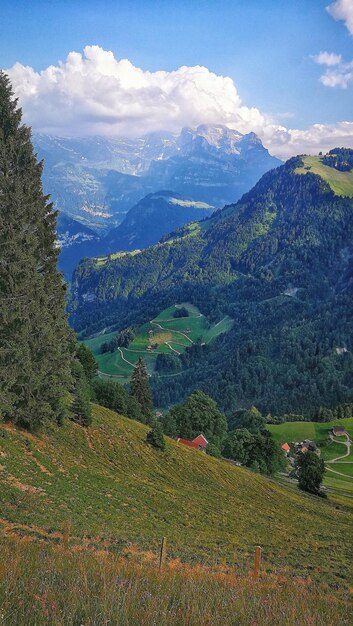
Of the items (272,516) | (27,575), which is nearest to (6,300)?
(27,575)

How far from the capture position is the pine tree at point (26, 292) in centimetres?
2970

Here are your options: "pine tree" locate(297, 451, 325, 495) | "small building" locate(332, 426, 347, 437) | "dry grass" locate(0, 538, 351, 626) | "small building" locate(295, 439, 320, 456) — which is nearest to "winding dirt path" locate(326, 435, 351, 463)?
"small building" locate(332, 426, 347, 437)

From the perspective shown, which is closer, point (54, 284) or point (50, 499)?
point (50, 499)

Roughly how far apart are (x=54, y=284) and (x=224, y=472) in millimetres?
37062

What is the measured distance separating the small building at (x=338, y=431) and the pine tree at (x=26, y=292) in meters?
148

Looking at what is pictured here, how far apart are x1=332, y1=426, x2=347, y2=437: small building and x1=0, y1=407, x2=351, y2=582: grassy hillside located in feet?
382

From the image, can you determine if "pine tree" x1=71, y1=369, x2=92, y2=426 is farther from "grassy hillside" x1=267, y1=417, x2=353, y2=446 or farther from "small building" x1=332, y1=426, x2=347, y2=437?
"small building" x1=332, y1=426, x2=347, y2=437

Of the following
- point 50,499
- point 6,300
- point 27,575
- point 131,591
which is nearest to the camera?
point 131,591

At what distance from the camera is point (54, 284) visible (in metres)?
34.9

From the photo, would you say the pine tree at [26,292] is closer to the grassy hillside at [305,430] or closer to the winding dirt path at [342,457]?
the winding dirt path at [342,457]

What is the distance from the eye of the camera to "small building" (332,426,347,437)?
15938 centimetres

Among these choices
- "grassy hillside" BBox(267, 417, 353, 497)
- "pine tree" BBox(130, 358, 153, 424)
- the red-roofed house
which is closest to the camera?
"pine tree" BBox(130, 358, 153, 424)

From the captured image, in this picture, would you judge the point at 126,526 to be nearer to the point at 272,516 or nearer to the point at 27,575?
the point at 27,575

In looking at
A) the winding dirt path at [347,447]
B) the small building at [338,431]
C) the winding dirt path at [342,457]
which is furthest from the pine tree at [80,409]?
the small building at [338,431]
